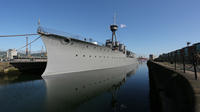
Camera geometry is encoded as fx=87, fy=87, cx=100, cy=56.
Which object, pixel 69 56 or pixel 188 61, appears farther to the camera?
pixel 69 56

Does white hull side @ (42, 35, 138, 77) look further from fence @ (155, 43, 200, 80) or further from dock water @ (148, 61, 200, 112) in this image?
dock water @ (148, 61, 200, 112)

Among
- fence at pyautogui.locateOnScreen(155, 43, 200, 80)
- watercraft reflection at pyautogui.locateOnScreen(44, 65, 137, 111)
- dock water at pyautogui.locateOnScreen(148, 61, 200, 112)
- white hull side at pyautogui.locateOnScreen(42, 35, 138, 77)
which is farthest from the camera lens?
white hull side at pyautogui.locateOnScreen(42, 35, 138, 77)

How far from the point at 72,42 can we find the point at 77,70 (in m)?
5.02

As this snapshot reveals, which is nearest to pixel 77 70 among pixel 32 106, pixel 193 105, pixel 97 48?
pixel 97 48

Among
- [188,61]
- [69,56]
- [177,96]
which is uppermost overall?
[69,56]

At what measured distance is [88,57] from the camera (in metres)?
16.9

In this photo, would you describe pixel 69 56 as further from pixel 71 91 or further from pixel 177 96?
pixel 177 96

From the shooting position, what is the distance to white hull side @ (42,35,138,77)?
1283cm

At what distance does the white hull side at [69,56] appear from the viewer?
12827 mm

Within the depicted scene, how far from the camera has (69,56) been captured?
14367 millimetres

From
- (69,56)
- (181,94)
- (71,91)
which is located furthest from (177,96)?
(69,56)

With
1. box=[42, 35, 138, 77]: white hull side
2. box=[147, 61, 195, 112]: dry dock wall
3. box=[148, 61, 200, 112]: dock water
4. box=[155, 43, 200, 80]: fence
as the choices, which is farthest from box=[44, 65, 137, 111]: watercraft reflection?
box=[155, 43, 200, 80]: fence

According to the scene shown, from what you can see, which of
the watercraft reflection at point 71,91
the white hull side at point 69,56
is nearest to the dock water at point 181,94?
the watercraft reflection at point 71,91

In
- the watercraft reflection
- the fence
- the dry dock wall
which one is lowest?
the watercraft reflection
